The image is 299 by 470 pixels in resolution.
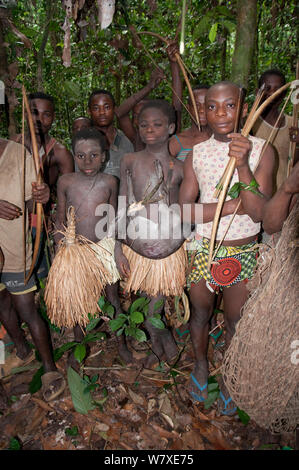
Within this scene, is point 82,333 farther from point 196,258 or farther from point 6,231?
point 196,258

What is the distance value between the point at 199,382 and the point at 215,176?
56.9 inches

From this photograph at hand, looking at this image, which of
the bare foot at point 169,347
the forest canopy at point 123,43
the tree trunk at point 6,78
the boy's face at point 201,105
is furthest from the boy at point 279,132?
the tree trunk at point 6,78

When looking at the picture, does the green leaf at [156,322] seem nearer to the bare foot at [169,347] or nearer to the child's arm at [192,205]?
the bare foot at [169,347]

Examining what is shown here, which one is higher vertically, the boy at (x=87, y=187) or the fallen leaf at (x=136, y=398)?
the boy at (x=87, y=187)

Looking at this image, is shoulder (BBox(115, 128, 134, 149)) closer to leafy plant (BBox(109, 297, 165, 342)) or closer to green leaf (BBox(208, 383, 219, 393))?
leafy plant (BBox(109, 297, 165, 342))

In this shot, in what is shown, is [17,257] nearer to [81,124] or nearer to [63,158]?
[63,158]

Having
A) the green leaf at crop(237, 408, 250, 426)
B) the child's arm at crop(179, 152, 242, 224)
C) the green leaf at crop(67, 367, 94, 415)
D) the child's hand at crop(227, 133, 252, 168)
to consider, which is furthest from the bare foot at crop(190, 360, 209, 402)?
the child's hand at crop(227, 133, 252, 168)

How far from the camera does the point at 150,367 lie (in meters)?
2.41

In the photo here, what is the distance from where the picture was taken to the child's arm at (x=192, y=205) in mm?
1699

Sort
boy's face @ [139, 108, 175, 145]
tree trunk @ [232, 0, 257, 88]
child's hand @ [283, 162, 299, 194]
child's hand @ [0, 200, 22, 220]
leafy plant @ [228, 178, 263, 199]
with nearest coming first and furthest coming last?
child's hand @ [283, 162, 299, 194]
leafy plant @ [228, 178, 263, 199]
child's hand @ [0, 200, 22, 220]
boy's face @ [139, 108, 175, 145]
tree trunk @ [232, 0, 257, 88]

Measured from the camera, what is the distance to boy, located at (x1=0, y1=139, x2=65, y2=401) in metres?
1.89

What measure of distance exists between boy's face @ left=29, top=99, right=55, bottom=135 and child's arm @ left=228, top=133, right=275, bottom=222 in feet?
6.04

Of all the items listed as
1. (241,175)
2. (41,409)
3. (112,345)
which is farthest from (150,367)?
(241,175)

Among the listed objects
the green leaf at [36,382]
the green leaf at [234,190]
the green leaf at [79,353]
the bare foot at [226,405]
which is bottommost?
the bare foot at [226,405]
